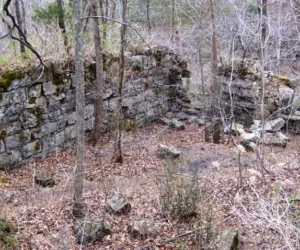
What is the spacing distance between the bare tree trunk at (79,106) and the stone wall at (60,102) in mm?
882

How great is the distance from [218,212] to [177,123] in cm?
599

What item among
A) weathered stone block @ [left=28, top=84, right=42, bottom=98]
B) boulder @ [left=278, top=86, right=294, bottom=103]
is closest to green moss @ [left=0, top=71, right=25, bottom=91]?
weathered stone block @ [left=28, top=84, right=42, bottom=98]

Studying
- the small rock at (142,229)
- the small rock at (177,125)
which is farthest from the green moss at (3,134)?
the small rock at (177,125)

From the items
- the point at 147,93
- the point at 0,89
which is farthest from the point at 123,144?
the point at 0,89

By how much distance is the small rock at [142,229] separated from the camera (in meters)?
4.89

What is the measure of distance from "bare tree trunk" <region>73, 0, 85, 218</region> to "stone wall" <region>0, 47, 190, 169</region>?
2.90ft

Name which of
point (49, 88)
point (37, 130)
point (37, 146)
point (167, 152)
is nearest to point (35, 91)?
point (49, 88)

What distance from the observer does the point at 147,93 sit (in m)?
11.2

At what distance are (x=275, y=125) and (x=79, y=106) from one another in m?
7.06

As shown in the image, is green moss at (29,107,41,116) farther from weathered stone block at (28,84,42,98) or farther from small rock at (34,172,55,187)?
small rock at (34,172,55,187)

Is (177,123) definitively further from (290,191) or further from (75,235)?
(75,235)

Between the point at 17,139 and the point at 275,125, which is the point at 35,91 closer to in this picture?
the point at 17,139

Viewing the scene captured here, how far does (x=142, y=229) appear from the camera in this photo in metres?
4.91

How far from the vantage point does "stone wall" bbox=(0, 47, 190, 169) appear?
7434 mm
